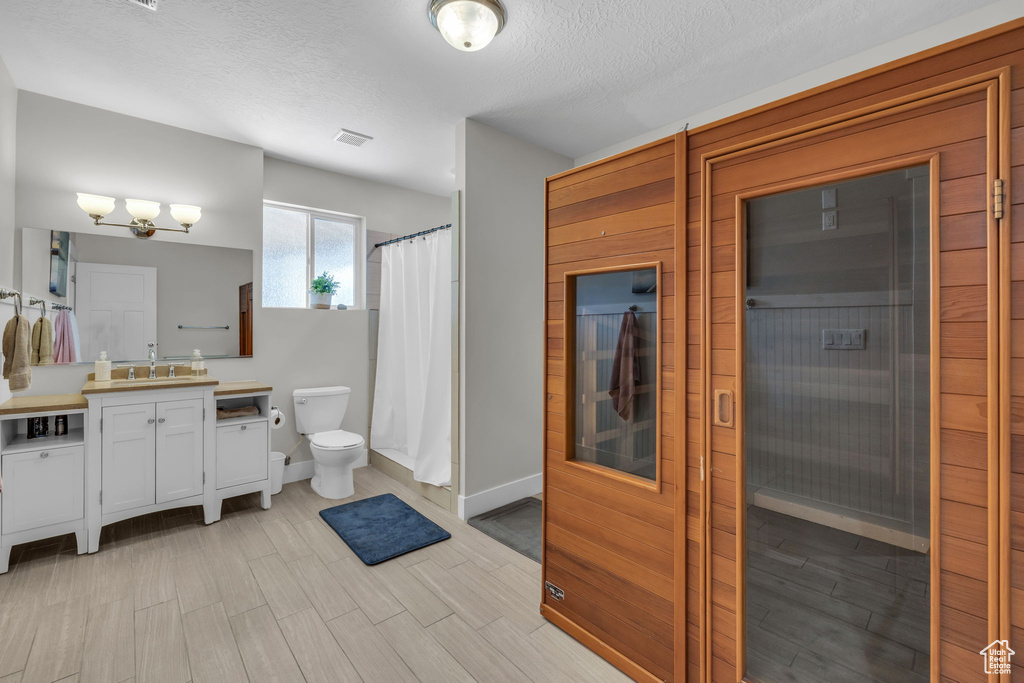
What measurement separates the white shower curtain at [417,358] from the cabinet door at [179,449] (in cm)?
144

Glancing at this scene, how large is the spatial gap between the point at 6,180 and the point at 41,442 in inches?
59.2

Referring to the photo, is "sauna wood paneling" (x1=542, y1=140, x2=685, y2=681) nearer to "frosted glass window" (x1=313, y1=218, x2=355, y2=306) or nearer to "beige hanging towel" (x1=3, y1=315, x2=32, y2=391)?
"beige hanging towel" (x1=3, y1=315, x2=32, y2=391)

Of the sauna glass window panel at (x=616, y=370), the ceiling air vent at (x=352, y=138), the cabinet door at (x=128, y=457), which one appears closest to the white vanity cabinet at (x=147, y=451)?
the cabinet door at (x=128, y=457)

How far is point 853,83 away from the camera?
1144mm

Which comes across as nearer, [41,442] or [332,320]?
[41,442]

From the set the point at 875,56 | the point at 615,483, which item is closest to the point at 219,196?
the point at 615,483

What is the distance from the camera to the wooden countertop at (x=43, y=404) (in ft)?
7.37

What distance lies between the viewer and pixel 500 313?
10.4 ft

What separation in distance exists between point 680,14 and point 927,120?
131cm

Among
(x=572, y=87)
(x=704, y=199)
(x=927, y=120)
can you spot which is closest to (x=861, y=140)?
(x=927, y=120)

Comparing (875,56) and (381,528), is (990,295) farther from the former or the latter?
(381,528)

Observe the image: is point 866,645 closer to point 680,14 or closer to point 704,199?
point 704,199

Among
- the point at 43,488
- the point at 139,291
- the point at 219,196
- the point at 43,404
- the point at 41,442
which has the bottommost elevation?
the point at 43,488

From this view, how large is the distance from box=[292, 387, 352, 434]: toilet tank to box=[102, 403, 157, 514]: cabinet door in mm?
1018
